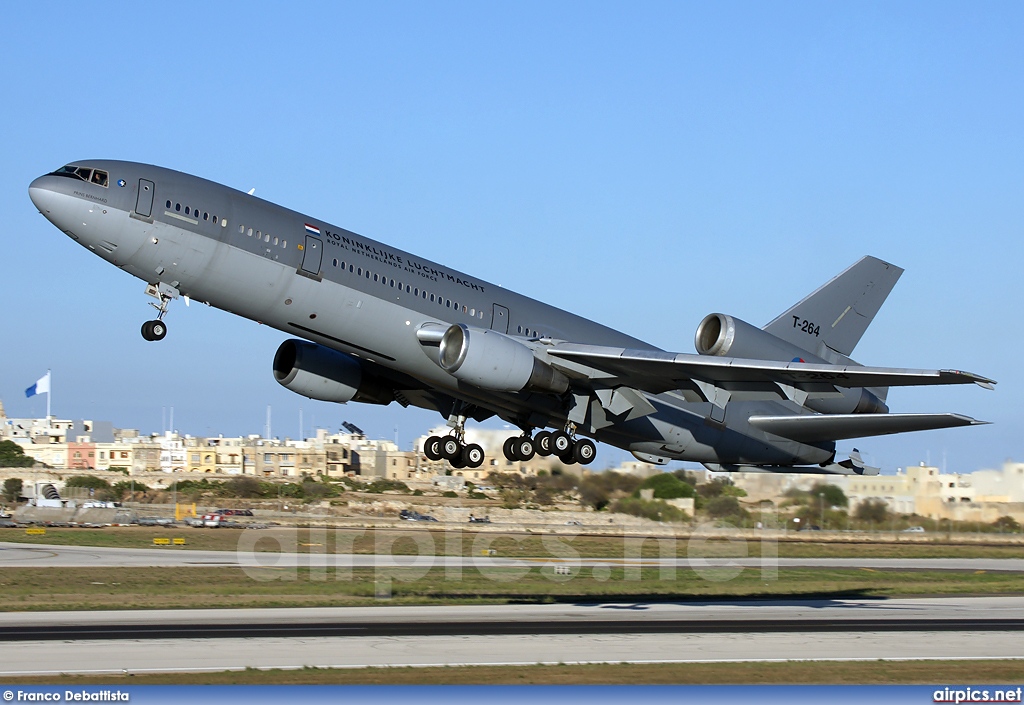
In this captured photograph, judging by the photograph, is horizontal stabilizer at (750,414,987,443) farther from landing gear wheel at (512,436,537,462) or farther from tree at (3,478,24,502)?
tree at (3,478,24,502)

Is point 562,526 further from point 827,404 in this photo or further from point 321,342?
point 321,342

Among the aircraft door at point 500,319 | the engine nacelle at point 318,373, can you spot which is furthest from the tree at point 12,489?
the aircraft door at point 500,319

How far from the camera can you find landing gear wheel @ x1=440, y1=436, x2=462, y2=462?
115ft

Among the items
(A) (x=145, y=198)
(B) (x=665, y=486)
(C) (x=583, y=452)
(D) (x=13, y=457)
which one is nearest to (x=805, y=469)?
(C) (x=583, y=452)

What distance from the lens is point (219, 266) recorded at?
90.5 ft

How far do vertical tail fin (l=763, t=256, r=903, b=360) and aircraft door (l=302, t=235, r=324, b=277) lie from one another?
1600cm

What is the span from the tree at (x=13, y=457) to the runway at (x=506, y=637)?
280ft

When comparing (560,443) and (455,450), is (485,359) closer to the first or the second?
(560,443)

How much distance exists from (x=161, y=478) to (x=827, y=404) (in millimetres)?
87484

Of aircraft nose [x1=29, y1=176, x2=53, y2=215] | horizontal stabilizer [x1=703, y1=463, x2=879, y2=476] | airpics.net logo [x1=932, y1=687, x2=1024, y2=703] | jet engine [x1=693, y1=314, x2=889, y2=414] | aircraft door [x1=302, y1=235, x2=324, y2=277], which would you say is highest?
aircraft nose [x1=29, y1=176, x2=53, y2=215]

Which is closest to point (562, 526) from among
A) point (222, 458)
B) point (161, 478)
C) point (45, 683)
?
point (45, 683)

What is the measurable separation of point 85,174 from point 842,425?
2274cm

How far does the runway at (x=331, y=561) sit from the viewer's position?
50906 mm

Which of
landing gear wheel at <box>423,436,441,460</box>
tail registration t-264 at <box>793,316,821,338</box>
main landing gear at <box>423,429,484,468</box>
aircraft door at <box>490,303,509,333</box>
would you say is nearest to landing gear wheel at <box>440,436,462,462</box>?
main landing gear at <box>423,429,484,468</box>
